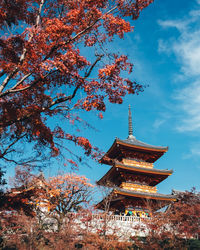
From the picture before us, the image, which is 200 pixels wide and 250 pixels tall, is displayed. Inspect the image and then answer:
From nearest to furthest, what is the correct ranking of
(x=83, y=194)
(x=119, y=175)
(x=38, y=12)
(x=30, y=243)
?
(x=38, y=12) → (x=30, y=243) → (x=83, y=194) → (x=119, y=175)

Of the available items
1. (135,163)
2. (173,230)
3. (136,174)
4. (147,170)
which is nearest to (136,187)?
(136,174)

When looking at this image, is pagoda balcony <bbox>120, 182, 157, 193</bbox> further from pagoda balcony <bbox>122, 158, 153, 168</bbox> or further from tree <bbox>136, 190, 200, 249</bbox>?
tree <bbox>136, 190, 200, 249</bbox>

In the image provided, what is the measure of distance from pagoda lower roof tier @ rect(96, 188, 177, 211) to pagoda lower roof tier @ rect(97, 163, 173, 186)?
1.88 m

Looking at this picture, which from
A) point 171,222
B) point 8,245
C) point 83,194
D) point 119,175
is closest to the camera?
point 8,245

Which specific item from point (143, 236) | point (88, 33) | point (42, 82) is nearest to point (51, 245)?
point (143, 236)

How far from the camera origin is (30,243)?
1241 centimetres

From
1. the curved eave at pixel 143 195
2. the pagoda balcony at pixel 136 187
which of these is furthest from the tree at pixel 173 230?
the pagoda balcony at pixel 136 187

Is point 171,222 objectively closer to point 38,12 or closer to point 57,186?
point 57,186

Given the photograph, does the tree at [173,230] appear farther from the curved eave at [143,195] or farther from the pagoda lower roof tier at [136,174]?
the pagoda lower roof tier at [136,174]

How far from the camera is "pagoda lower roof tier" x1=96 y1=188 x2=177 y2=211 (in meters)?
19.4

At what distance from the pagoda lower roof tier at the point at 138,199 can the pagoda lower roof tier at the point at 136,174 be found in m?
1.88

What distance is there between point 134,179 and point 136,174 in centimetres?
57

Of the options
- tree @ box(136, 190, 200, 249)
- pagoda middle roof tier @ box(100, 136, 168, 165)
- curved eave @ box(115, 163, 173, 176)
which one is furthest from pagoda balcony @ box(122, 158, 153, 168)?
tree @ box(136, 190, 200, 249)

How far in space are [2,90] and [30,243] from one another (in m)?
10.5
